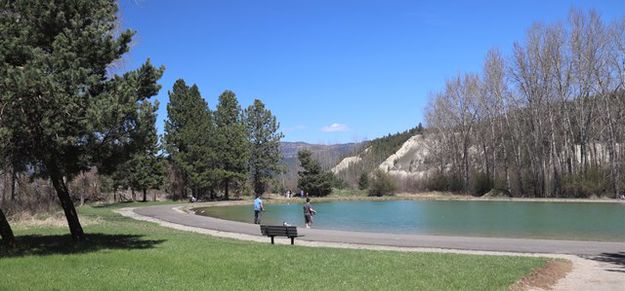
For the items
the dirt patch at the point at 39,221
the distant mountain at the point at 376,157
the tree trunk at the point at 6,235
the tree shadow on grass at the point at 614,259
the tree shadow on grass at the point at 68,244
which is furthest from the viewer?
the distant mountain at the point at 376,157

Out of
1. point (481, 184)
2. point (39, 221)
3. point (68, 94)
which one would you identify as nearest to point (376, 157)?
point (481, 184)

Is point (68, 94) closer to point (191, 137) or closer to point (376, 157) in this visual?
point (191, 137)

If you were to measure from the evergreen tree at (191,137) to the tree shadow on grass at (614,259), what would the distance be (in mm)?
47503

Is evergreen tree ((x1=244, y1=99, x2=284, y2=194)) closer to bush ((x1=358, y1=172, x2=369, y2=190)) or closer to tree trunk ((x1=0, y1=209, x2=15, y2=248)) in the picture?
bush ((x1=358, y1=172, x2=369, y2=190))

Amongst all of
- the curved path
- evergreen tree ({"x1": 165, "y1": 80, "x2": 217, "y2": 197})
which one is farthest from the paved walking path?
evergreen tree ({"x1": 165, "y1": 80, "x2": 217, "y2": 197})

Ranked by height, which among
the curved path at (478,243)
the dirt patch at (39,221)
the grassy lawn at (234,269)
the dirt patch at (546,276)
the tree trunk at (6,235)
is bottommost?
the curved path at (478,243)

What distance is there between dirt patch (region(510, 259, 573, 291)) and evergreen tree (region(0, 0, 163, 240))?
382 inches

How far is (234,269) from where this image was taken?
1038 cm

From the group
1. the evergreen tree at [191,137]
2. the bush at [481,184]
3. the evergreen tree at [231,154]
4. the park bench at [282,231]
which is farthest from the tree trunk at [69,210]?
the bush at [481,184]

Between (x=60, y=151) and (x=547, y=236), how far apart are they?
64.5 feet

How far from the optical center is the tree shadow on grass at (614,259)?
1258 centimetres

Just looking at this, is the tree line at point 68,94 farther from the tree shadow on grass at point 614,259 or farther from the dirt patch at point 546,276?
the tree shadow on grass at point 614,259

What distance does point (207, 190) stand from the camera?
65.4 metres

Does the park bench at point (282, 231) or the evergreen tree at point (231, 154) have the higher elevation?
the evergreen tree at point (231, 154)
